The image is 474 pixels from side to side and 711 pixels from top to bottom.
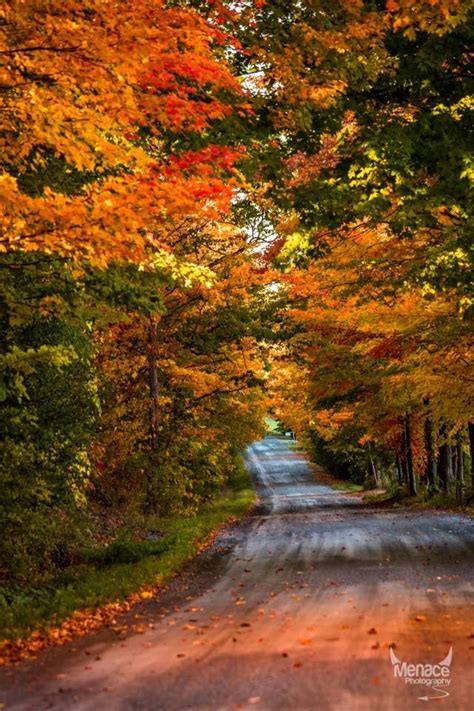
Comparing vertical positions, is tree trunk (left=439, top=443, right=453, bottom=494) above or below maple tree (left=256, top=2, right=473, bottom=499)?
below

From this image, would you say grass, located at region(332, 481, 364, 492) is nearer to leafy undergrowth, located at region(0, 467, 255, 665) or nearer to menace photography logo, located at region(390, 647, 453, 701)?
leafy undergrowth, located at region(0, 467, 255, 665)

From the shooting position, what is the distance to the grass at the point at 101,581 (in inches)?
376

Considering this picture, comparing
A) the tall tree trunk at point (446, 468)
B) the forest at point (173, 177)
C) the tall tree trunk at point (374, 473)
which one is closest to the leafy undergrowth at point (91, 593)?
the forest at point (173, 177)

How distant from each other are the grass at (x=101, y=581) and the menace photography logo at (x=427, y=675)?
4.24 metres

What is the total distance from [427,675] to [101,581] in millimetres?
6723

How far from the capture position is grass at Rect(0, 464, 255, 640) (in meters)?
9.55

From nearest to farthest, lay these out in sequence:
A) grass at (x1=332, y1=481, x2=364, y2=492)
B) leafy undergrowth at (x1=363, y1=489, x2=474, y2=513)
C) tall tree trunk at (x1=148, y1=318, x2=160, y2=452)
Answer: tall tree trunk at (x1=148, y1=318, x2=160, y2=452) → leafy undergrowth at (x1=363, y1=489, x2=474, y2=513) → grass at (x1=332, y1=481, x2=364, y2=492)

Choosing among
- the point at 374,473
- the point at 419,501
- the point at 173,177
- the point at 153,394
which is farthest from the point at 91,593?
the point at 374,473

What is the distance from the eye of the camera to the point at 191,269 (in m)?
11.2

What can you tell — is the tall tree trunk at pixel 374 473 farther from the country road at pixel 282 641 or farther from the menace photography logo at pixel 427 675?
the menace photography logo at pixel 427 675

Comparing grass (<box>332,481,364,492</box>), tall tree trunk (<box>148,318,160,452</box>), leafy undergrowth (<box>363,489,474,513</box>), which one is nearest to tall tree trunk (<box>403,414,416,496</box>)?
leafy undergrowth (<box>363,489,474,513</box>)

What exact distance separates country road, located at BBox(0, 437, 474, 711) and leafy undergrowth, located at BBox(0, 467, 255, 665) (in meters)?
0.35

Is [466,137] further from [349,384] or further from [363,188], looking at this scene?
[349,384]

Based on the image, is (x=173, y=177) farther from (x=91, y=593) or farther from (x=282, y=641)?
(x=91, y=593)
